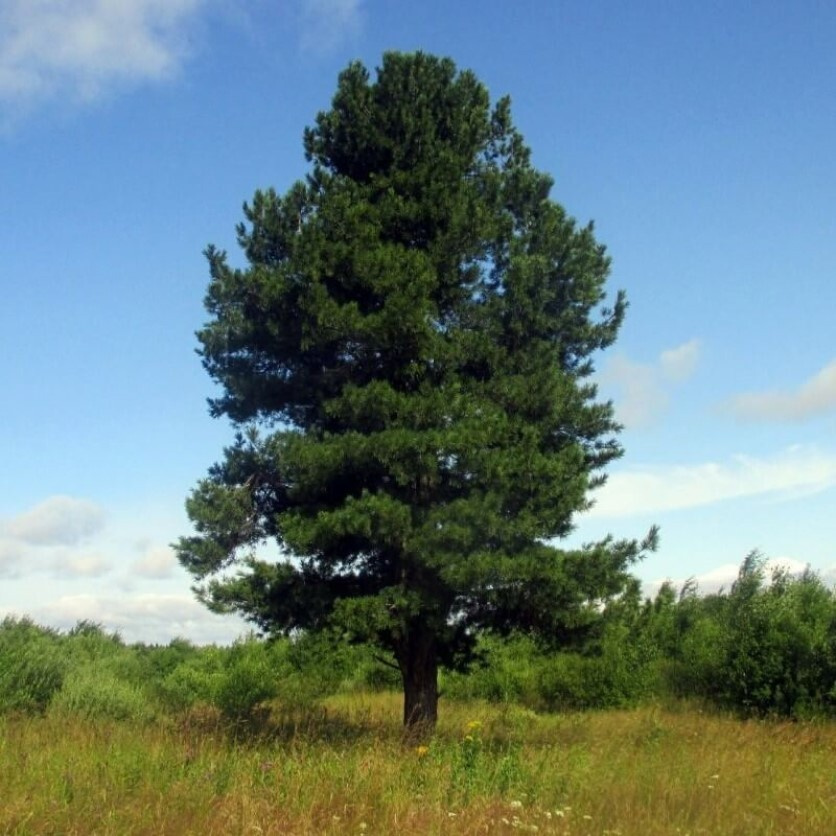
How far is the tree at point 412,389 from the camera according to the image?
13.2m

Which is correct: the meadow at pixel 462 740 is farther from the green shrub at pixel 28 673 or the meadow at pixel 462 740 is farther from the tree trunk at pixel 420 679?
the tree trunk at pixel 420 679

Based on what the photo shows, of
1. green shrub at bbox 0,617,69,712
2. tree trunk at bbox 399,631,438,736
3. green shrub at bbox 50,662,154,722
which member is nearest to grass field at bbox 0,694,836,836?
tree trunk at bbox 399,631,438,736

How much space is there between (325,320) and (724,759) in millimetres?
8448

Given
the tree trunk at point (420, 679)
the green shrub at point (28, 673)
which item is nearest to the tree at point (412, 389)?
the tree trunk at point (420, 679)

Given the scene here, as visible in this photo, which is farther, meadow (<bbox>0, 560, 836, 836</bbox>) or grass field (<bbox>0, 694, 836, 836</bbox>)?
meadow (<bbox>0, 560, 836, 836</bbox>)

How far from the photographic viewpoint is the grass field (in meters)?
7.96

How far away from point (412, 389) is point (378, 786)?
277 inches

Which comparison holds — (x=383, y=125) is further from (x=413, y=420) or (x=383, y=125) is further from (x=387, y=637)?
(x=387, y=637)

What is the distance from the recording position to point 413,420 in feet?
44.6

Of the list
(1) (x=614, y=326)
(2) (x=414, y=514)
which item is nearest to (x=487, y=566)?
(2) (x=414, y=514)

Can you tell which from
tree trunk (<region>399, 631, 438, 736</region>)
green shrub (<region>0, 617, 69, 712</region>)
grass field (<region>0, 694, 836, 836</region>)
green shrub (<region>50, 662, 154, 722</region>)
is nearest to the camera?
grass field (<region>0, 694, 836, 836</region>)

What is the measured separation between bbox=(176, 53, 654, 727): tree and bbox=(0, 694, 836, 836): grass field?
2.22m

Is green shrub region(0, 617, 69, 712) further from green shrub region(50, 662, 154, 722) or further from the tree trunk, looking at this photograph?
the tree trunk

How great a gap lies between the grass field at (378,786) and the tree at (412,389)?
2.22 m
